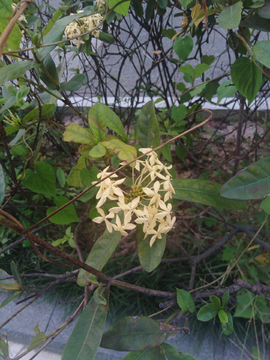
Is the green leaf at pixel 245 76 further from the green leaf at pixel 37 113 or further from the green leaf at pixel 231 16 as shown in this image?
the green leaf at pixel 37 113

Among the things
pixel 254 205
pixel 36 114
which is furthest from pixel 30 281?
pixel 254 205

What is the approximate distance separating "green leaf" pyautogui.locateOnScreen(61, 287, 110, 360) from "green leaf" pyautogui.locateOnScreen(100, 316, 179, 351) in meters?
0.07

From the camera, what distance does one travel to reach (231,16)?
18.0 inches

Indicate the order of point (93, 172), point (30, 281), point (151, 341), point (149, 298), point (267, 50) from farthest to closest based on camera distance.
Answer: point (30, 281) → point (149, 298) → point (93, 172) → point (151, 341) → point (267, 50)

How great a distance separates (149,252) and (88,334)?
0.21 m

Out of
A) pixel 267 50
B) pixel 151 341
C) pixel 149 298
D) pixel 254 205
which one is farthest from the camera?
pixel 254 205

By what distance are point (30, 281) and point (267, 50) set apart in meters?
1.28

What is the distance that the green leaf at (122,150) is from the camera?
0.54m

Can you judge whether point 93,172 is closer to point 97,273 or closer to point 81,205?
point 97,273

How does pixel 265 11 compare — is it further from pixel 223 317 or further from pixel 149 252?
pixel 223 317

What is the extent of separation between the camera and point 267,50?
43 centimetres

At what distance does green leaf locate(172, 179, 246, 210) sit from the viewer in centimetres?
61

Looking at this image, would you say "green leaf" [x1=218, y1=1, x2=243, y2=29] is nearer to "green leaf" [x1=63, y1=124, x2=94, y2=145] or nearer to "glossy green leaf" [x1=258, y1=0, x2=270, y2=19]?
"glossy green leaf" [x1=258, y1=0, x2=270, y2=19]

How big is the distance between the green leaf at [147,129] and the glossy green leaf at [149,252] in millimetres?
228
